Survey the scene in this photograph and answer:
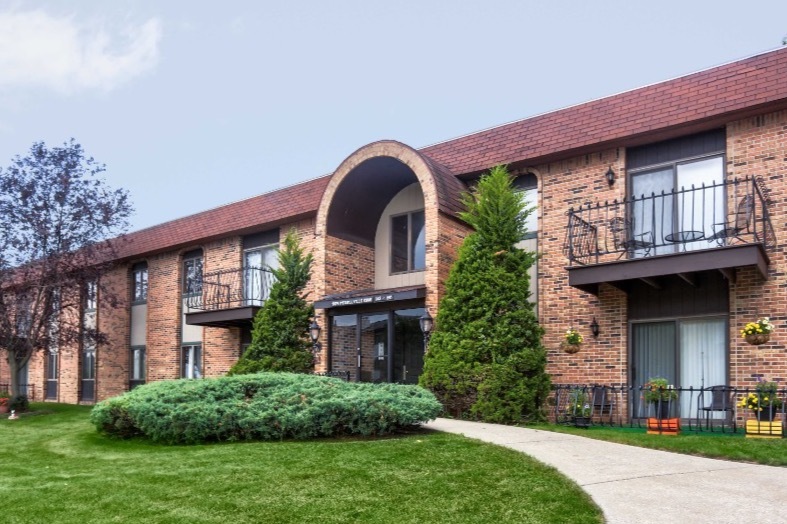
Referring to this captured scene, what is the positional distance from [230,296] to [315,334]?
467 cm

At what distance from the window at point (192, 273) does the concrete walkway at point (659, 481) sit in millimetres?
13341

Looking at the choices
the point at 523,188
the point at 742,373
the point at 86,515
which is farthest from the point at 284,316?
the point at 86,515

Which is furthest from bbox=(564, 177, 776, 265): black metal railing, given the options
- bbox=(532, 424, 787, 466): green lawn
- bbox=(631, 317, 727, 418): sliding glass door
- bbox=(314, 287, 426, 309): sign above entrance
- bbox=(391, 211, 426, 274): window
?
bbox=(391, 211, 426, 274): window

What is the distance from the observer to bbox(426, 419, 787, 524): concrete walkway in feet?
21.6

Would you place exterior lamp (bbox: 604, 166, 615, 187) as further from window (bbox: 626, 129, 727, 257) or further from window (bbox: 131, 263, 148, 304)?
window (bbox: 131, 263, 148, 304)

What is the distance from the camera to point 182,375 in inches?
895

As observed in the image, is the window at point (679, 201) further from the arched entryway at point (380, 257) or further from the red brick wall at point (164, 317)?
the red brick wall at point (164, 317)

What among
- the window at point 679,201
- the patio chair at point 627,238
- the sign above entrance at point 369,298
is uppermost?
the window at point 679,201

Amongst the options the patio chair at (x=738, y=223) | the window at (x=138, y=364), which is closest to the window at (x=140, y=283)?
the window at (x=138, y=364)

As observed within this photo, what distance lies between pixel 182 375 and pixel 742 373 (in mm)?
15613

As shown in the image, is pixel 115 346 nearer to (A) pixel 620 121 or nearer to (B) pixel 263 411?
(B) pixel 263 411

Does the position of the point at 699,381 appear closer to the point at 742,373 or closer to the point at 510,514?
the point at 742,373

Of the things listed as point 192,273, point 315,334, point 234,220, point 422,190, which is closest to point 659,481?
point 422,190

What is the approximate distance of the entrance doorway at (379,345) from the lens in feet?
53.9
